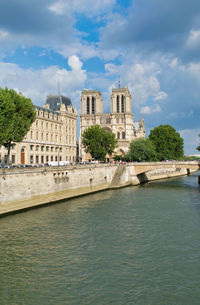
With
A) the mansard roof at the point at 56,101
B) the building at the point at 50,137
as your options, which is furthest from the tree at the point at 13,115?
the mansard roof at the point at 56,101

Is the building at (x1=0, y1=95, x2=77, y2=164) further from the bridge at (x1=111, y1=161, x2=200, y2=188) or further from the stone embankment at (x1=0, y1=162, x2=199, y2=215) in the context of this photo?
the bridge at (x1=111, y1=161, x2=200, y2=188)

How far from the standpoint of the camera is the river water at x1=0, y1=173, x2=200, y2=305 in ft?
53.6

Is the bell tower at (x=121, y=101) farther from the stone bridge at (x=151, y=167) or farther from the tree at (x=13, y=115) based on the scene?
the tree at (x=13, y=115)

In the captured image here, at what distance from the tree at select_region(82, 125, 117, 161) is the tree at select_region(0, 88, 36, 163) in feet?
106

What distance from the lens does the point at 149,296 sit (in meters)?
16.1

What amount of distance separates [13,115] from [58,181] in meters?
12.2

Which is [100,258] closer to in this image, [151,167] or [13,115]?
[13,115]

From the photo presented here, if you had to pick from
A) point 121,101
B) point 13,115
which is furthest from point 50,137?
point 121,101

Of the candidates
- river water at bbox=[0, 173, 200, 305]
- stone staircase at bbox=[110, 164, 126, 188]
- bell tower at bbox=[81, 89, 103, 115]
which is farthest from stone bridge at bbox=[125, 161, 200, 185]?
bell tower at bbox=[81, 89, 103, 115]

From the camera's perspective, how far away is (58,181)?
158 feet

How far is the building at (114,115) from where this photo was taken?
126m

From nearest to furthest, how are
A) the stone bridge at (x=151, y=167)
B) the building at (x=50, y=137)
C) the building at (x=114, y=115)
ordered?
1. the stone bridge at (x=151, y=167)
2. the building at (x=50, y=137)
3. the building at (x=114, y=115)

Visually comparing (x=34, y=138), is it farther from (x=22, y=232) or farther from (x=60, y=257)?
(x=60, y=257)

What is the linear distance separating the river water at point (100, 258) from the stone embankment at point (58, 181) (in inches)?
134
